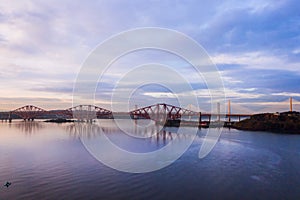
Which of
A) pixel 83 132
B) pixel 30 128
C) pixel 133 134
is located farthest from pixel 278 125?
pixel 30 128

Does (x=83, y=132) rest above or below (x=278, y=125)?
below

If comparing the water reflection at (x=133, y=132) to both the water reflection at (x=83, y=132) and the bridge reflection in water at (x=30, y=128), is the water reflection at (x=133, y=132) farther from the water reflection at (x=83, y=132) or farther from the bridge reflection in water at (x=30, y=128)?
the bridge reflection in water at (x=30, y=128)

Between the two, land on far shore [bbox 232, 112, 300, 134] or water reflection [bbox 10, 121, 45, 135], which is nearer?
water reflection [bbox 10, 121, 45, 135]

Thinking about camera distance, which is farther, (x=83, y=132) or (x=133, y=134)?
(x=83, y=132)

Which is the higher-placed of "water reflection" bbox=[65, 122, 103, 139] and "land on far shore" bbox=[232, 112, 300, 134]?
"land on far shore" bbox=[232, 112, 300, 134]

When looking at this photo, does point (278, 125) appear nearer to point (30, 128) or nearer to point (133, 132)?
point (133, 132)

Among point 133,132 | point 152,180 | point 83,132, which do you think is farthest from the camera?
point 133,132

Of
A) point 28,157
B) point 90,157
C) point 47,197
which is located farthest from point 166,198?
point 28,157

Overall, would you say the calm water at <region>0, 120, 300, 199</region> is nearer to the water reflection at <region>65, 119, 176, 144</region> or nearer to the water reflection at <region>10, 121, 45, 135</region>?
the water reflection at <region>65, 119, 176, 144</region>

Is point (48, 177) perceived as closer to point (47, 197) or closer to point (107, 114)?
point (47, 197)

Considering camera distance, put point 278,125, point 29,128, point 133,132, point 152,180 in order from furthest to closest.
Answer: point 29,128 < point 278,125 < point 133,132 < point 152,180

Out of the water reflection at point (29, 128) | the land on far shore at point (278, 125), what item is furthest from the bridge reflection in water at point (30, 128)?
the land on far shore at point (278, 125)

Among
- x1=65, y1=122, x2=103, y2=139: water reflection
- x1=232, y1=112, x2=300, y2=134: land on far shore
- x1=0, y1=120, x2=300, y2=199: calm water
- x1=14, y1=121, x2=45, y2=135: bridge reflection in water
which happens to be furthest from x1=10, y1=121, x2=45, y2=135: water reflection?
x1=232, y1=112, x2=300, y2=134: land on far shore

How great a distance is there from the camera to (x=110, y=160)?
10.6 metres
